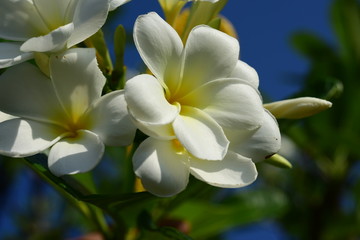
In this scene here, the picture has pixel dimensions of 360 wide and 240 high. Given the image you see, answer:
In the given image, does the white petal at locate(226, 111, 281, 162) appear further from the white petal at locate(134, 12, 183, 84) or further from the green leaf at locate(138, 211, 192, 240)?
the green leaf at locate(138, 211, 192, 240)

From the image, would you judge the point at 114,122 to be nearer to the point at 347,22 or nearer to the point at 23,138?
the point at 23,138

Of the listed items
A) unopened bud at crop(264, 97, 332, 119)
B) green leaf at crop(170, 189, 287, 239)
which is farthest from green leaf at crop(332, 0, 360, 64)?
unopened bud at crop(264, 97, 332, 119)

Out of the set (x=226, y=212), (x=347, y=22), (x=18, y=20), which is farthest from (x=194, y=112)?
(x=347, y=22)

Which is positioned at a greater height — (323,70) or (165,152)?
(165,152)

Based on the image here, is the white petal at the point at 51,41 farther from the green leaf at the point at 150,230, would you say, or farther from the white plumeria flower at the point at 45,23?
the green leaf at the point at 150,230

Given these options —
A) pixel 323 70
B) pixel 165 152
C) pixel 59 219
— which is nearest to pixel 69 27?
pixel 165 152

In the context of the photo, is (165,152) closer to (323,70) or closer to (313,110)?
(313,110)
